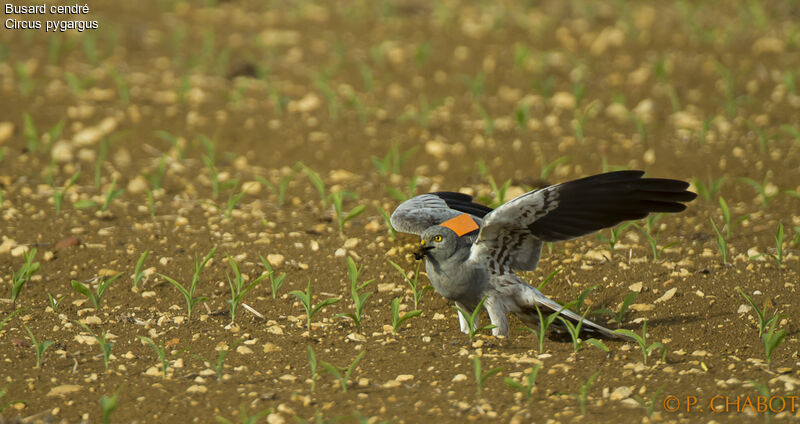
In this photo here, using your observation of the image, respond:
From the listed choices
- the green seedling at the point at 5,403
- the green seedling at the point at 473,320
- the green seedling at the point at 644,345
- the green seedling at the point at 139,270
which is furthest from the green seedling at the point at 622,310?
the green seedling at the point at 5,403

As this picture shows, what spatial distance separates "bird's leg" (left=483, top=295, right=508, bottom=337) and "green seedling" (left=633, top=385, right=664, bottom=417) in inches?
27.5

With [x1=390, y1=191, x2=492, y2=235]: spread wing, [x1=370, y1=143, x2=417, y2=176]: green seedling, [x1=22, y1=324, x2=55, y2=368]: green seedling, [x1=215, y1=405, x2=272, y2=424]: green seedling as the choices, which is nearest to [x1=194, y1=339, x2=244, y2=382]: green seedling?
[x1=215, y1=405, x2=272, y2=424]: green seedling

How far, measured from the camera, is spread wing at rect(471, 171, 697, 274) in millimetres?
3303

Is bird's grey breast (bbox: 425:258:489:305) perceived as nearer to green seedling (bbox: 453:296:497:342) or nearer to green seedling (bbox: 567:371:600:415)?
green seedling (bbox: 453:296:497:342)

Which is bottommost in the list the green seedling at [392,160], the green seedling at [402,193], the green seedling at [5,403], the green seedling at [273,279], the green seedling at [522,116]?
the green seedling at [5,403]

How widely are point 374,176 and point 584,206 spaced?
2.37 m

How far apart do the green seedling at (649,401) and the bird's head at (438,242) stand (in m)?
0.95

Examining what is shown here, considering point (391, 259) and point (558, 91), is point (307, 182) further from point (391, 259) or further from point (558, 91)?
point (558, 91)

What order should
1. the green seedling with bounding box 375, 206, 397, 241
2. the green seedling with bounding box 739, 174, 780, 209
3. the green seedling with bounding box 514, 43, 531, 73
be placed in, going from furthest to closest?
the green seedling with bounding box 514, 43, 531, 73 → the green seedling with bounding box 739, 174, 780, 209 → the green seedling with bounding box 375, 206, 397, 241

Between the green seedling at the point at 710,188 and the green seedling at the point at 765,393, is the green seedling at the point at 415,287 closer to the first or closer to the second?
the green seedling at the point at 765,393

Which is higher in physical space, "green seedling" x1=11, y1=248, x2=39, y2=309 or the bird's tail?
"green seedling" x1=11, y1=248, x2=39, y2=309

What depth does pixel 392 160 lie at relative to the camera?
5.77 metres

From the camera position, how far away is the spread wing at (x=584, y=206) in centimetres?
330

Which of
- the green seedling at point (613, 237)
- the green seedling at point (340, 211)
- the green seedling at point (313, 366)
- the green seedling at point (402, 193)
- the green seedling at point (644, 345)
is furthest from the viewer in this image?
the green seedling at point (402, 193)
